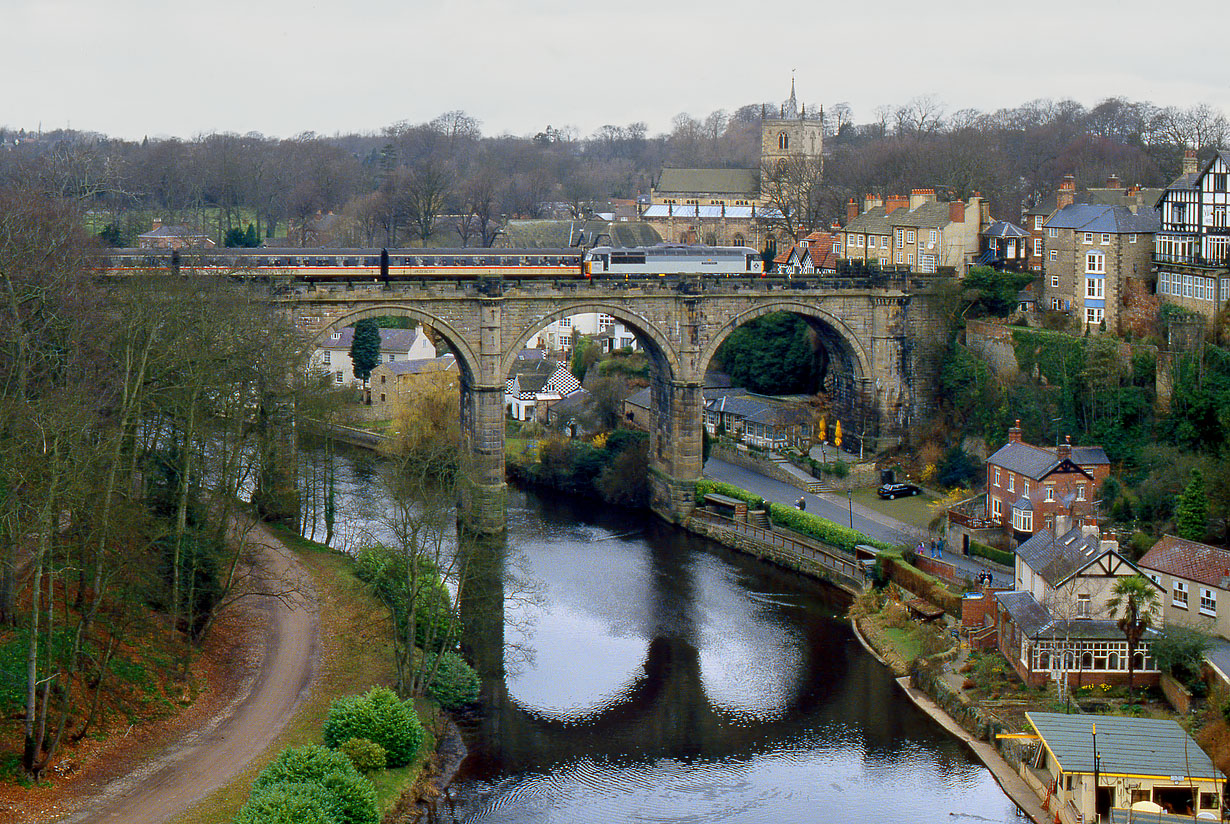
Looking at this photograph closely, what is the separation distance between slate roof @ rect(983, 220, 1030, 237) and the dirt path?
126ft

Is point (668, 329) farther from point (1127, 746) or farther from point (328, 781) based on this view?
point (328, 781)

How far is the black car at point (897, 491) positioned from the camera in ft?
188

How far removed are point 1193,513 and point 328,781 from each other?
26974mm

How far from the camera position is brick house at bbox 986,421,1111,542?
45.8 meters

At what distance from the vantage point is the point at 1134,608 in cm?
3562

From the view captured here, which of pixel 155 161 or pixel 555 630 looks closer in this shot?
pixel 555 630

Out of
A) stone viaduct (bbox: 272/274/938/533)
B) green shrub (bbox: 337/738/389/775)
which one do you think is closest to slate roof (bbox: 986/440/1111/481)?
stone viaduct (bbox: 272/274/938/533)

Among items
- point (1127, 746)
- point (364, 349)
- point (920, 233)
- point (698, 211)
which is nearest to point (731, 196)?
point (698, 211)

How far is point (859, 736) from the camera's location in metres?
36.4

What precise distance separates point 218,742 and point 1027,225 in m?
62.9

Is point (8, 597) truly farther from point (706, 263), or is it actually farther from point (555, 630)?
point (706, 263)

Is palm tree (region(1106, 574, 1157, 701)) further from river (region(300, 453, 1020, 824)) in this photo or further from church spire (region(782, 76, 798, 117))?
church spire (region(782, 76, 798, 117))

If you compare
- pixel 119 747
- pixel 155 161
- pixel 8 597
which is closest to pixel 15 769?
pixel 119 747

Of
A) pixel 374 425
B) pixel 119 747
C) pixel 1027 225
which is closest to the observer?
pixel 119 747
